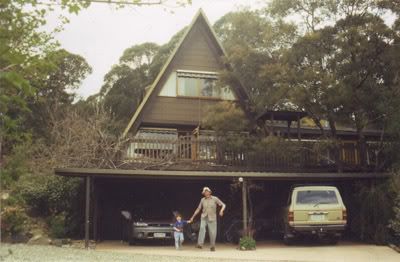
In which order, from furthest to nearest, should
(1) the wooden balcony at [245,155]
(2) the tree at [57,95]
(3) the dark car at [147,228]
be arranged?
(2) the tree at [57,95], (1) the wooden balcony at [245,155], (3) the dark car at [147,228]

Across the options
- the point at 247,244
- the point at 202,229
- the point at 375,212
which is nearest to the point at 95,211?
the point at 202,229

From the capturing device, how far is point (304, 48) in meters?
19.2

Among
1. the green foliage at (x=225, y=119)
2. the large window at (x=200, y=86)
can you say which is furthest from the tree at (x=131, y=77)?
the green foliage at (x=225, y=119)

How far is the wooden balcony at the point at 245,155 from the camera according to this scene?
1850 cm

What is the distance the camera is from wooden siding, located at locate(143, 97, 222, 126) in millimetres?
22484

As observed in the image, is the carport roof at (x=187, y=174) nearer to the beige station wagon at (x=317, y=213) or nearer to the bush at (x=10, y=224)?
the beige station wagon at (x=317, y=213)

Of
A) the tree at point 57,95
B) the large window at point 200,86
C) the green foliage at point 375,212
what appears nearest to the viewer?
the green foliage at point 375,212

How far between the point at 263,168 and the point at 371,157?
15.3ft

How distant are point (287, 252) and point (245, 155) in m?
5.94

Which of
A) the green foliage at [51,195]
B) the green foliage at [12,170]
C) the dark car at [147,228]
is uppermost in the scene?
the green foliage at [12,170]

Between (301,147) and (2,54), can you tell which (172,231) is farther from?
A: (2,54)

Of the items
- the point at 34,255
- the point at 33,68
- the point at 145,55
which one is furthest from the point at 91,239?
the point at 145,55

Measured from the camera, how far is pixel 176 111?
22734mm

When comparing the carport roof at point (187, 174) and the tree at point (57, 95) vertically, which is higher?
the tree at point (57, 95)
